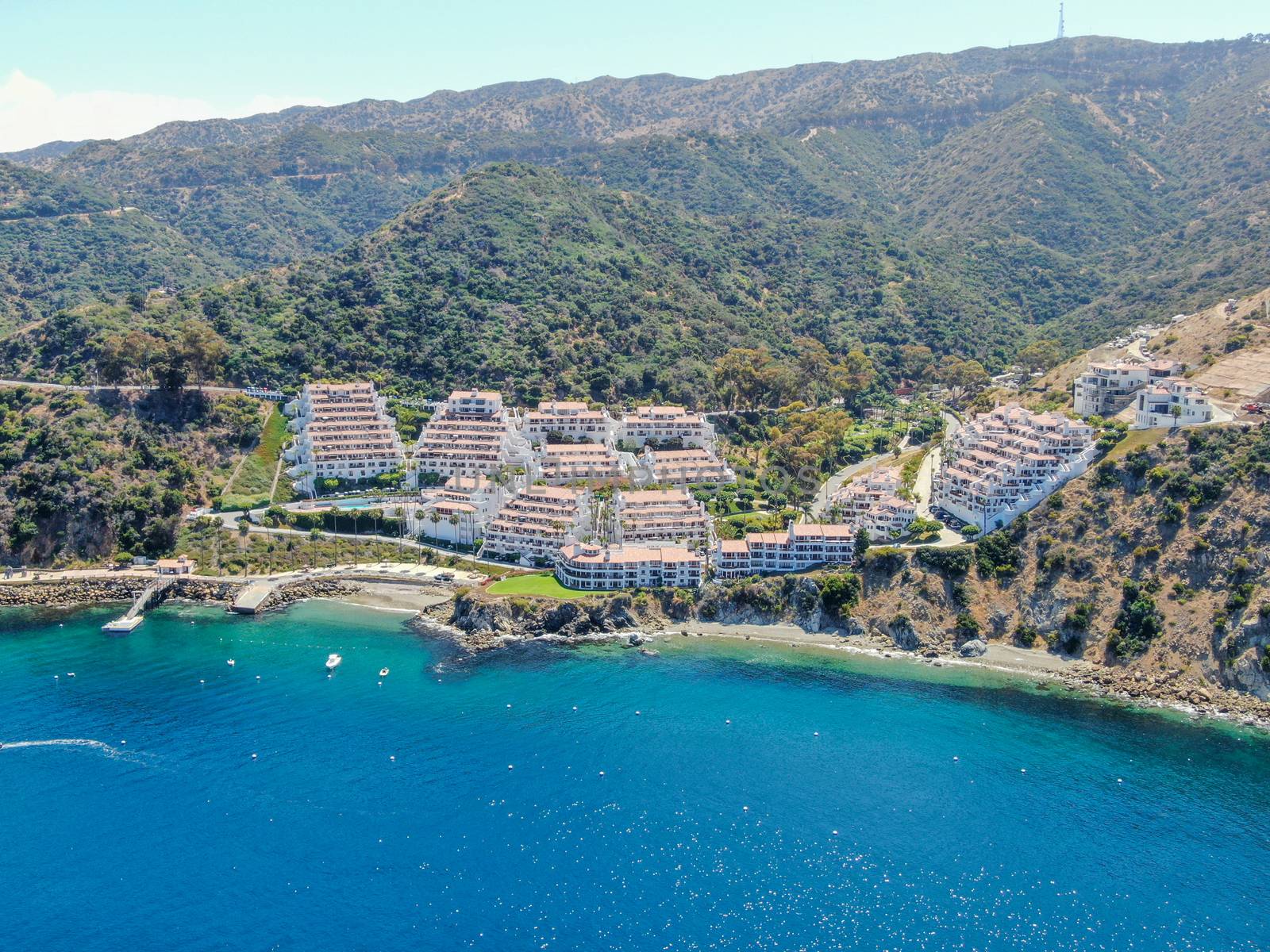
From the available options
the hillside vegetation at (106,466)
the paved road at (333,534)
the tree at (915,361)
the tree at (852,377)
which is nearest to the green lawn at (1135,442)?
the tree at (852,377)

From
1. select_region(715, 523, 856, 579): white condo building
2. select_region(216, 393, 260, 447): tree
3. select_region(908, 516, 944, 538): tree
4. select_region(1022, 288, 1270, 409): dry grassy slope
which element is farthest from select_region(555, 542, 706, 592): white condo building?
select_region(1022, 288, 1270, 409): dry grassy slope

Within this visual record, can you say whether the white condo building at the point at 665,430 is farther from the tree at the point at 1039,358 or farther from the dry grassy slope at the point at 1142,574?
the tree at the point at 1039,358

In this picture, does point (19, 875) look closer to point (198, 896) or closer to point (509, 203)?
point (198, 896)

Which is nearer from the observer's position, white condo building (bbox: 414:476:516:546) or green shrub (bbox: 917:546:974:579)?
green shrub (bbox: 917:546:974:579)

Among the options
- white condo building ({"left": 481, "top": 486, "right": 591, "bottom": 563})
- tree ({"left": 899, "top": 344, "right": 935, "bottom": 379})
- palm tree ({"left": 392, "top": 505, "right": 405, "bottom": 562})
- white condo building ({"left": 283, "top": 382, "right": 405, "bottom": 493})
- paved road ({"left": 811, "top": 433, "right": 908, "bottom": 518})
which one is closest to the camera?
white condo building ({"left": 481, "top": 486, "right": 591, "bottom": 563})

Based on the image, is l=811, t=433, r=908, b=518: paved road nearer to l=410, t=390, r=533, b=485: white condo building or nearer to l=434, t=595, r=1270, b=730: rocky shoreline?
l=434, t=595, r=1270, b=730: rocky shoreline
